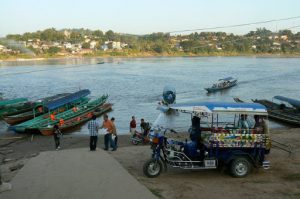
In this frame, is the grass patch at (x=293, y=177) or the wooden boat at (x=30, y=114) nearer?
the grass patch at (x=293, y=177)

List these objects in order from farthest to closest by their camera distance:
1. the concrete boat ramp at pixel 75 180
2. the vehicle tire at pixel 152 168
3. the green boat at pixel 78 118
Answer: the green boat at pixel 78 118 → the vehicle tire at pixel 152 168 → the concrete boat ramp at pixel 75 180

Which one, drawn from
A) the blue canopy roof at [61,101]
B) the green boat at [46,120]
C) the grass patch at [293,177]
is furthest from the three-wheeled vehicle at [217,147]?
the blue canopy roof at [61,101]

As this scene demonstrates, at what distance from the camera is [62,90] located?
5872 centimetres

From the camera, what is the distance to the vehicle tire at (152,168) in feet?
34.8

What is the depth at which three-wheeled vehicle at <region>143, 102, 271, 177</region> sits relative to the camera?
35.1 ft

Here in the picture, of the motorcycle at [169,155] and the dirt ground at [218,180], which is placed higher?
the motorcycle at [169,155]

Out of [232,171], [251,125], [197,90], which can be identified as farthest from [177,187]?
[197,90]

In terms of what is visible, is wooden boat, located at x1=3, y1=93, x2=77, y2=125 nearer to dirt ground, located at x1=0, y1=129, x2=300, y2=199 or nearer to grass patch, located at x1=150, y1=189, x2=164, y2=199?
dirt ground, located at x1=0, y1=129, x2=300, y2=199

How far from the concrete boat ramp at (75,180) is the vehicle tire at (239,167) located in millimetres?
2643

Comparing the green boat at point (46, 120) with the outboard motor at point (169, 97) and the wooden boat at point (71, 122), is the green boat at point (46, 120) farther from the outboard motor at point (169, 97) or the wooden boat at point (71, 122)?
the outboard motor at point (169, 97)

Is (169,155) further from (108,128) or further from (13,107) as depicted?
(13,107)

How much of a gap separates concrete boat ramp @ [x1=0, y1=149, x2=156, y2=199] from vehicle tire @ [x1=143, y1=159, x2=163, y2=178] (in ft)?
1.80

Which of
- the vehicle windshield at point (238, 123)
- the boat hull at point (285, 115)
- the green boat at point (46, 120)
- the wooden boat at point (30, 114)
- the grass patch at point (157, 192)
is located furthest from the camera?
the wooden boat at point (30, 114)

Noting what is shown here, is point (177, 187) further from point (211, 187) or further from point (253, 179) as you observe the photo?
point (253, 179)
